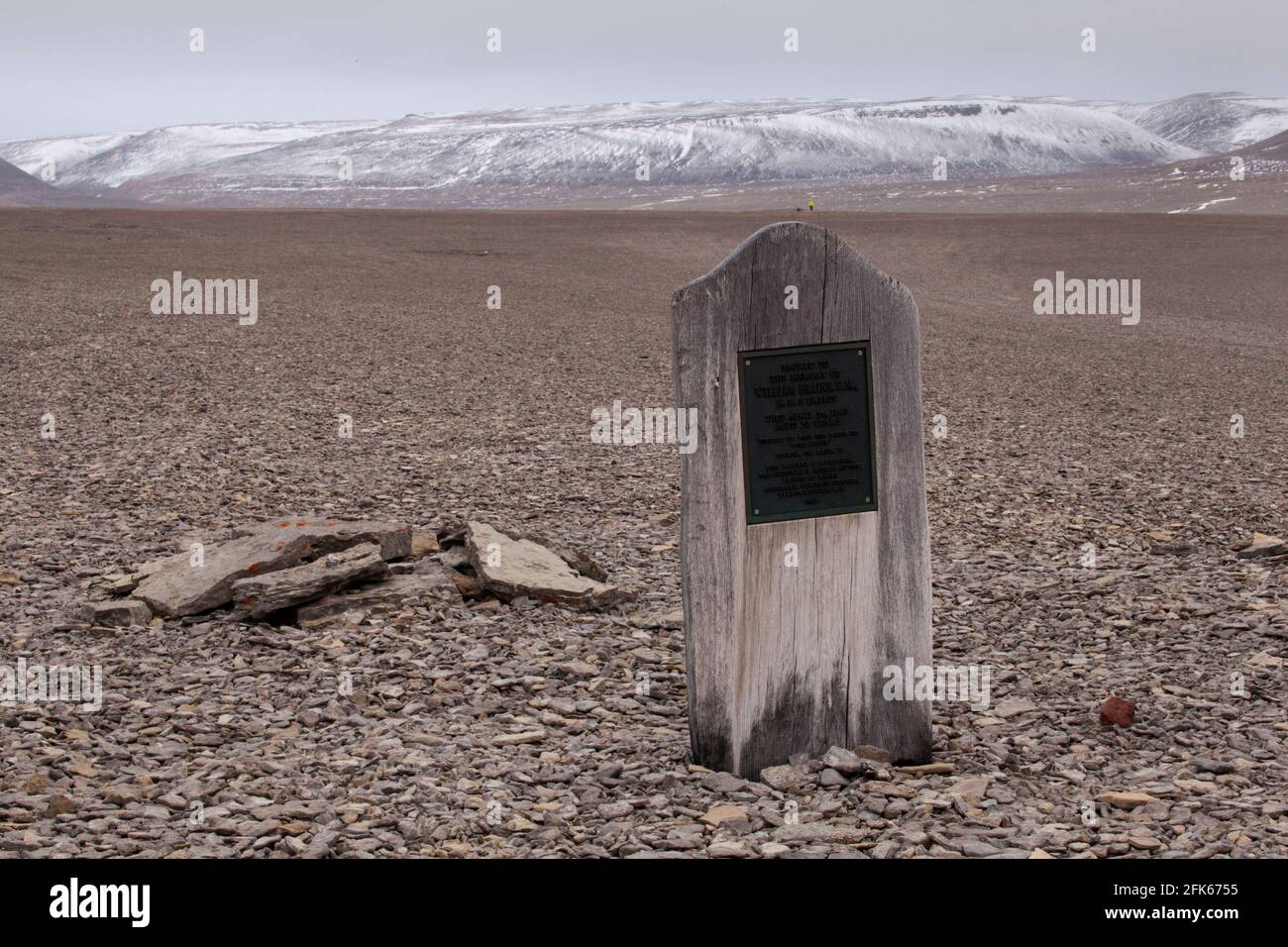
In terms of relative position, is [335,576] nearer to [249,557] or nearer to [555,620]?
[249,557]

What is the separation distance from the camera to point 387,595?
6.43 m

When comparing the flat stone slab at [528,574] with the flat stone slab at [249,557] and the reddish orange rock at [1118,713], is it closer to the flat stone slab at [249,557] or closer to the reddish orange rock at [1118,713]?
the flat stone slab at [249,557]

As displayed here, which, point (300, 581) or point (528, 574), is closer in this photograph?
point (300, 581)

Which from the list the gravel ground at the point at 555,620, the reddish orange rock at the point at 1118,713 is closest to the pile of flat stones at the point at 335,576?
the gravel ground at the point at 555,620

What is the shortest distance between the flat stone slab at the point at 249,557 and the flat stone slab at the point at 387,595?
11.9 inches

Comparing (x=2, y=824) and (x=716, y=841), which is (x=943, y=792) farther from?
(x=2, y=824)

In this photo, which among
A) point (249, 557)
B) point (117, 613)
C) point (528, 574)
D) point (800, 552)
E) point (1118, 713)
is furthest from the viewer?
point (528, 574)

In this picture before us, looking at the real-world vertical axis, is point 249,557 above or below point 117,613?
above

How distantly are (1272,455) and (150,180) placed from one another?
692 ft

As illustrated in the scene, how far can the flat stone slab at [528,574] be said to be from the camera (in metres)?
6.59

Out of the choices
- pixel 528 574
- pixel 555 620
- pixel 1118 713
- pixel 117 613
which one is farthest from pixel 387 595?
pixel 1118 713

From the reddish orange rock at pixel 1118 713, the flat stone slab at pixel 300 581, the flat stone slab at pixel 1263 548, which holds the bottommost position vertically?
the reddish orange rock at pixel 1118 713

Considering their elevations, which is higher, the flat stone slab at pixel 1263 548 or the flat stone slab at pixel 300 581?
the flat stone slab at pixel 300 581

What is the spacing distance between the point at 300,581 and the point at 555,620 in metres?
1.33
